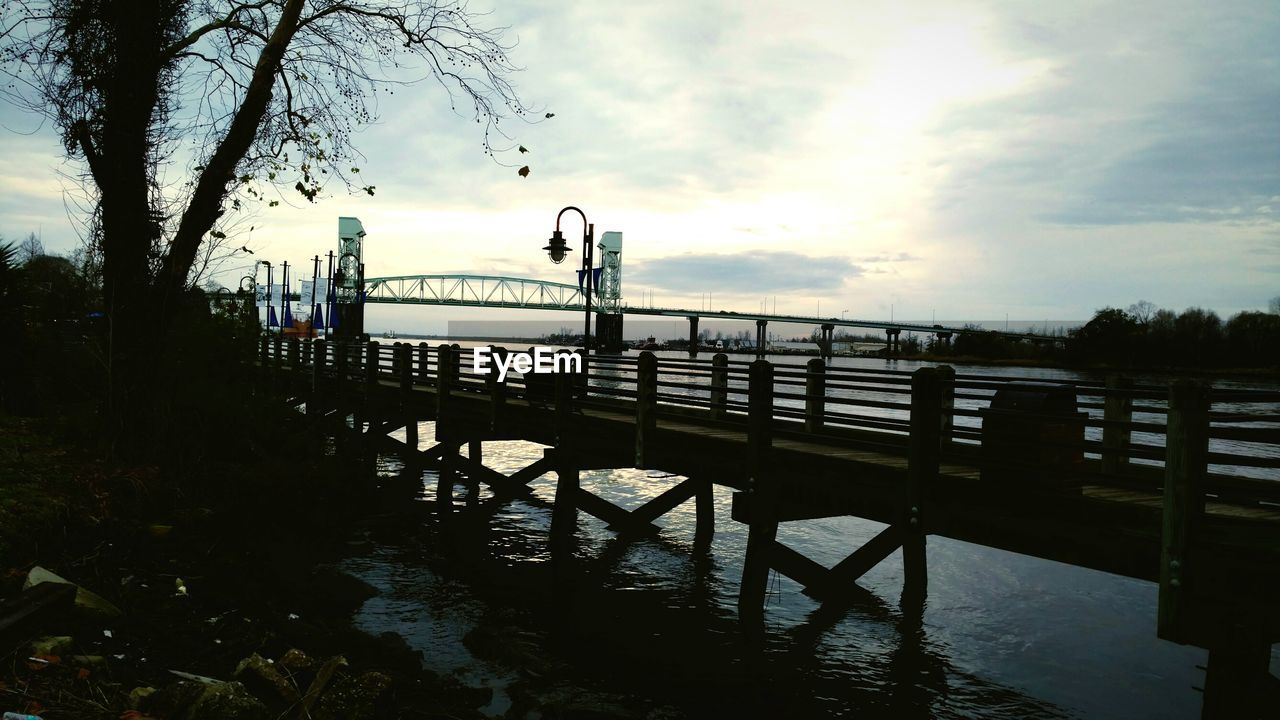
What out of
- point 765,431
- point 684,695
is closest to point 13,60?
point 765,431

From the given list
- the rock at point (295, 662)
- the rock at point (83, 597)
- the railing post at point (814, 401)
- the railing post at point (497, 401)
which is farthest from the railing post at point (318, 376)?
the rock at point (295, 662)

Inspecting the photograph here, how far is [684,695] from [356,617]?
15.4 ft

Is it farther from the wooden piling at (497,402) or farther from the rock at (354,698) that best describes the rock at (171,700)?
the wooden piling at (497,402)

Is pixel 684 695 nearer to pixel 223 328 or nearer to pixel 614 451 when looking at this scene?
pixel 614 451

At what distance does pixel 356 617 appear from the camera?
1112 cm

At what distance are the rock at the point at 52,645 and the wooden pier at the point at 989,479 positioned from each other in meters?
6.40

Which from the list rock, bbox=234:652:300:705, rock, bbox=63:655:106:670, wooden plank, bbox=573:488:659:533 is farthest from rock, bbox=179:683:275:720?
wooden plank, bbox=573:488:659:533

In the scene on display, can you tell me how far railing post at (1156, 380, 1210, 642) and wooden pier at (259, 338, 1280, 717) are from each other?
0.03ft

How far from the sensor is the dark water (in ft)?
31.5

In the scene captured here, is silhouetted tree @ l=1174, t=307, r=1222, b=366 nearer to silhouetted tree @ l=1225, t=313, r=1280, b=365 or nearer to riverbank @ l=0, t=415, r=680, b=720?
silhouetted tree @ l=1225, t=313, r=1280, b=365

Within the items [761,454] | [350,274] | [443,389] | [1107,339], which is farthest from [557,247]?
[1107,339]

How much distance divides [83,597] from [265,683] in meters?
1.77

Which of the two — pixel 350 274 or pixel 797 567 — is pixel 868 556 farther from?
pixel 350 274

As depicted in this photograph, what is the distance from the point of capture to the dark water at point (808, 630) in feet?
31.5
